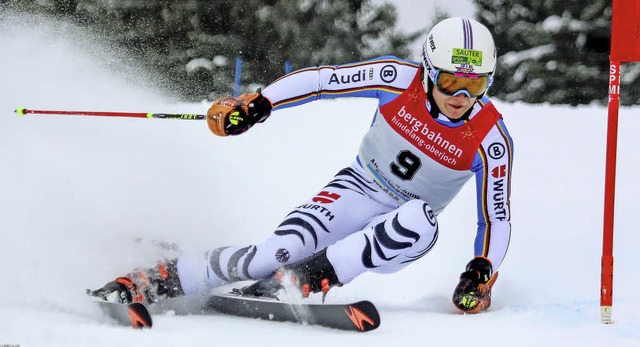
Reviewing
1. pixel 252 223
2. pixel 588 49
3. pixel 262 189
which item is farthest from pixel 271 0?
pixel 252 223

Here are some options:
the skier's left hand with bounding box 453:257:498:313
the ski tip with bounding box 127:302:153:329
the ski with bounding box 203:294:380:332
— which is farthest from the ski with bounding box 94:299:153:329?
the skier's left hand with bounding box 453:257:498:313

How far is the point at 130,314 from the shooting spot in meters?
3.40

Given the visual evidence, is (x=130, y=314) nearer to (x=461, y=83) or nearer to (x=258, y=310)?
(x=258, y=310)

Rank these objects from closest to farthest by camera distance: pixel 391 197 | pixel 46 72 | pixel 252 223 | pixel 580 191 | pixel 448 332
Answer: pixel 448 332 → pixel 391 197 → pixel 252 223 → pixel 580 191 → pixel 46 72

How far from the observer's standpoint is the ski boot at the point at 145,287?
12.4 ft

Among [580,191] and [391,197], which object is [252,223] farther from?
[580,191]

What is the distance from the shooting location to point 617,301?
4.02 meters

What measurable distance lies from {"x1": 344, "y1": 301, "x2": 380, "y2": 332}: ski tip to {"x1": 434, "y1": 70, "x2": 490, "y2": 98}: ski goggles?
3.39ft

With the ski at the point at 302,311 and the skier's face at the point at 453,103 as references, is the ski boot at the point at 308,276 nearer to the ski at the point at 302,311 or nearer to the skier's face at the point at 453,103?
the ski at the point at 302,311

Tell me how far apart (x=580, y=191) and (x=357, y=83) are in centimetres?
296

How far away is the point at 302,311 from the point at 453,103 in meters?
1.08

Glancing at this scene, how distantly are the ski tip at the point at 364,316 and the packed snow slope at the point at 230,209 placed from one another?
0.06m

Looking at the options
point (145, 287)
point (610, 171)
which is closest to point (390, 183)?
point (610, 171)

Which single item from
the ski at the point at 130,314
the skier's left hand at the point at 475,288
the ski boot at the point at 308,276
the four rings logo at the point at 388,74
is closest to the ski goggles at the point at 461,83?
the four rings logo at the point at 388,74
